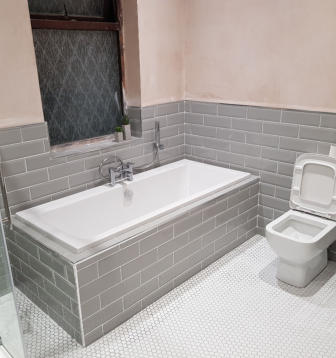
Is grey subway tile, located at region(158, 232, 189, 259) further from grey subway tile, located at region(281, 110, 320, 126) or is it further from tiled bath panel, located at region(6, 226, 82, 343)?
grey subway tile, located at region(281, 110, 320, 126)

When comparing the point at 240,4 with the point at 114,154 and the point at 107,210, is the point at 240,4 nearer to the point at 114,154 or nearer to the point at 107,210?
the point at 114,154

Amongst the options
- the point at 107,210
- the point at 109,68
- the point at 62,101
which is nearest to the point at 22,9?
the point at 62,101

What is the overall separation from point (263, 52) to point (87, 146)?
5.40 ft

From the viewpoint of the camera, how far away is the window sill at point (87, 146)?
9.22 ft

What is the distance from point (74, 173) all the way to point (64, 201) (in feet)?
0.80

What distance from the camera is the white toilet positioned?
2441mm

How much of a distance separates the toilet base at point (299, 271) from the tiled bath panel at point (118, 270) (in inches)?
21.0

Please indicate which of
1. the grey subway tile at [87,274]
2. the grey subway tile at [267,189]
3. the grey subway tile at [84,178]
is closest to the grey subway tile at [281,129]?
the grey subway tile at [267,189]

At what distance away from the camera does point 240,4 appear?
2.90m

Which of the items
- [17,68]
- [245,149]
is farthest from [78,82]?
[245,149]

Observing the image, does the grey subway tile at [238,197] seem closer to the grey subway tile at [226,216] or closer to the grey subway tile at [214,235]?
the grey subway tile at [226,216]

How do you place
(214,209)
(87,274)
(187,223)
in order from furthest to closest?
(214,209) < (187,223) < (87,274)

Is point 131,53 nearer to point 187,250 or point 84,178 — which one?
point 84,178

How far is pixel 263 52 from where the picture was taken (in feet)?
9.43
